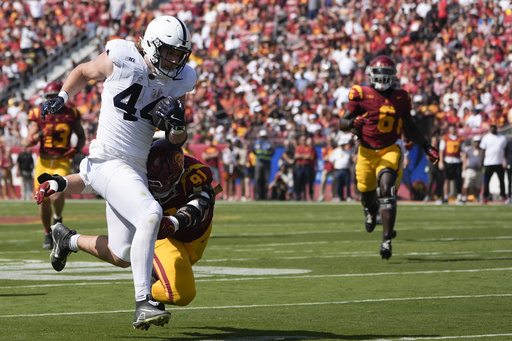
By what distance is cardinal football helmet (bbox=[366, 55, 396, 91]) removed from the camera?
11211 millimetres

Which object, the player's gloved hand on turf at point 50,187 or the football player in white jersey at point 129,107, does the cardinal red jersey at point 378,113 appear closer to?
the football player in white jersey at point 129,107

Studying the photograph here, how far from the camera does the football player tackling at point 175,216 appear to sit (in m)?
5.93

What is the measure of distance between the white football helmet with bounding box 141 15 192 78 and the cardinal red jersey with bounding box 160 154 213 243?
60 cm

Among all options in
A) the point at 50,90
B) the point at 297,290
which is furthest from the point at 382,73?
the point at 297,290

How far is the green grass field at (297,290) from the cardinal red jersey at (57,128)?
4.03 ft

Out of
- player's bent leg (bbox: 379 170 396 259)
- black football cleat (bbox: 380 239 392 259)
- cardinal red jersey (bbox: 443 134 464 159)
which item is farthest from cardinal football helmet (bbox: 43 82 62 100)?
cardinal red jersey (bbox: 443 134 464 159)

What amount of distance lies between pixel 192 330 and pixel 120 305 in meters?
1.23

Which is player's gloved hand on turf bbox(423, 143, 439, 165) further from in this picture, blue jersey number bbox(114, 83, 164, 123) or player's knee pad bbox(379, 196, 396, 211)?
blue jersey number bbox(114, 83, 164, 123)

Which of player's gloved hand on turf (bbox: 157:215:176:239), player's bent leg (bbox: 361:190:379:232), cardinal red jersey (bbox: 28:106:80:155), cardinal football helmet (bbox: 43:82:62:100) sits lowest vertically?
player's bent leg (bbox: 361:190:379:232)

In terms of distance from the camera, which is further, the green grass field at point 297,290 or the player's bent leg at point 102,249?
the player's bent leg at point 102,249

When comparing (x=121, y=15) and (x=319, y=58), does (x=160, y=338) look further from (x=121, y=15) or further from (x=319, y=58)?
(x=121, y=15)

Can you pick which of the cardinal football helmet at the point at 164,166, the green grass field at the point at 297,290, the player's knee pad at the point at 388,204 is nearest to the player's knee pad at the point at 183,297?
the green grass field at the point at 297,290

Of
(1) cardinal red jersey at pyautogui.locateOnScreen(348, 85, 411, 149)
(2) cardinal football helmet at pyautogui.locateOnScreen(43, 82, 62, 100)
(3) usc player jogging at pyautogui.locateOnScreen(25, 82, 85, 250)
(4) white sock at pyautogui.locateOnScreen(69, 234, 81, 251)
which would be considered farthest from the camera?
(3) usc player jogging at pyautogui.locateOnScreen(25, 82, 85, 250)

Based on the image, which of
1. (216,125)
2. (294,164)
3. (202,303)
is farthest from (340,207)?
(202,303)
